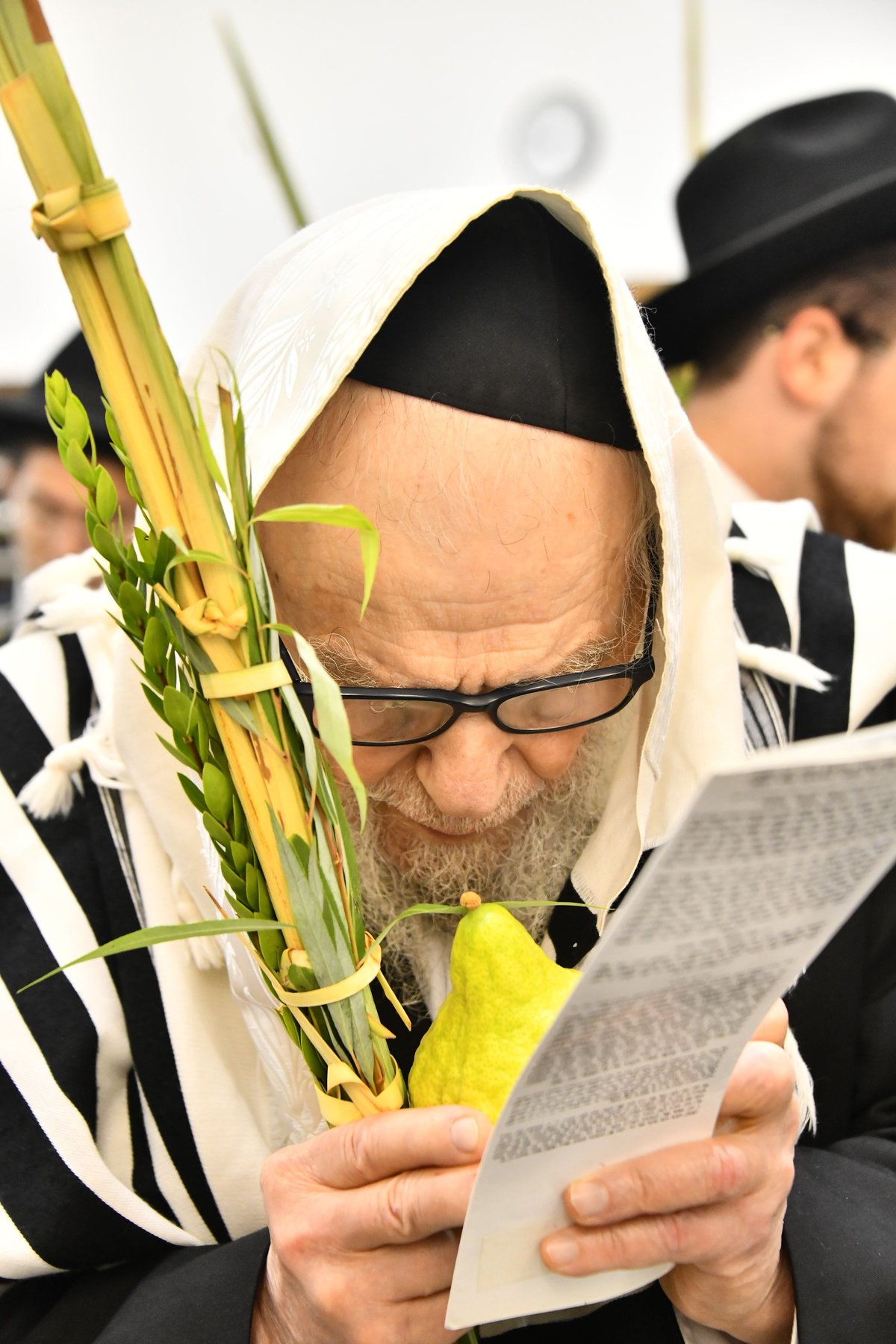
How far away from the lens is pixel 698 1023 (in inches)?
31.1

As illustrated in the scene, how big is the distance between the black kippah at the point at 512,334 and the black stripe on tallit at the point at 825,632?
58cm

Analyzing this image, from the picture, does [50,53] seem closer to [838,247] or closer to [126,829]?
[126,829]

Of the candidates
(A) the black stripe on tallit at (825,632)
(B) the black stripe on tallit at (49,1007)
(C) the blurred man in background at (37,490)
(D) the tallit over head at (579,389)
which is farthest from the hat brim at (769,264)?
(C) the blurred man in background at (37,490)

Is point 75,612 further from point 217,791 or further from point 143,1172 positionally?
point 217,791

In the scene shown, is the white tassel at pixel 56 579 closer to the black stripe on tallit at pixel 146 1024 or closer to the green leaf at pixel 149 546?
the black stripe on tallit at pixel 146 1024

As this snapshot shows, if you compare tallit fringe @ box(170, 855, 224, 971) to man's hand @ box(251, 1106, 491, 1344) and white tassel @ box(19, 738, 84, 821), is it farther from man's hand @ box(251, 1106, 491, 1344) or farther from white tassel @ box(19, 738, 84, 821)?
man's hand @ box(251, 1106, 491, 1344)

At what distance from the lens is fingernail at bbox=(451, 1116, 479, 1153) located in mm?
830

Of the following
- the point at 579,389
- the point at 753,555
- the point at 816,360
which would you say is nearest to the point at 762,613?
the point at 753,555

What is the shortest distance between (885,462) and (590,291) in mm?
1669

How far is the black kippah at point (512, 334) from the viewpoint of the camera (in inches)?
46.1

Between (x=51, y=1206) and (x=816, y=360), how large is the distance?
95.5 inches

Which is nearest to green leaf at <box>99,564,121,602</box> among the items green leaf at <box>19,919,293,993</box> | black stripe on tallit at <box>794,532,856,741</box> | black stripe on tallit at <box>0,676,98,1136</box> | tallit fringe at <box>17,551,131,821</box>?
green leaf at <box>19,919,293,993</box>

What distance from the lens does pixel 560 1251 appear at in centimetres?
87

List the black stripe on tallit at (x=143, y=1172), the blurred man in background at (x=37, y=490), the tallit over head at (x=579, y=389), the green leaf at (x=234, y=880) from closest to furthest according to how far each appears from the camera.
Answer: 1. the green leaf at (x=234, y=880)
2. the tallit over head at (x=579, y=389)
3. the black stripe on tallit at (x=143, y=1172)
4. the blurred man in background at (x=37, y=490)
